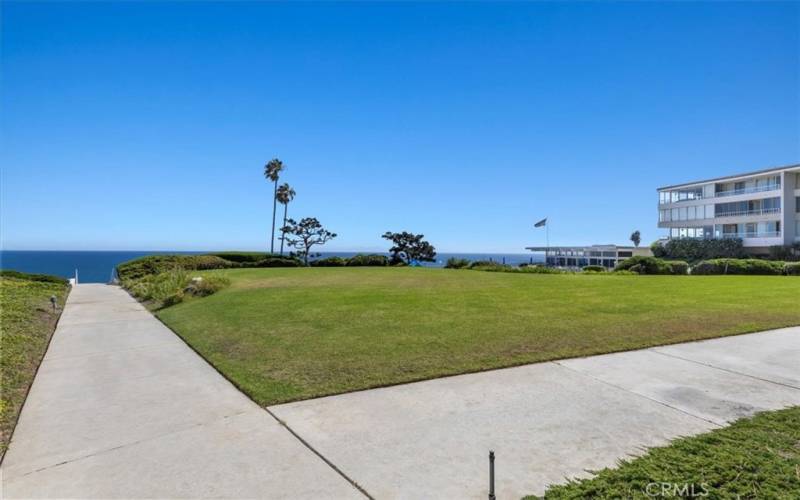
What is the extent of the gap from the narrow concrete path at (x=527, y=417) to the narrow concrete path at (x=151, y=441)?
323 mm

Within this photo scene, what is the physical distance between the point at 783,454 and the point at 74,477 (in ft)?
17.7

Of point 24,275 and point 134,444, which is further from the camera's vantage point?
point 24,275

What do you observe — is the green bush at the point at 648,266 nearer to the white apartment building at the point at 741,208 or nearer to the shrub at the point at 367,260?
the shrub at the point at 367,260

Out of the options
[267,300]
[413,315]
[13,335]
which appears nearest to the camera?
[13,335]

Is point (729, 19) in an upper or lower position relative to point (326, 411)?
upper

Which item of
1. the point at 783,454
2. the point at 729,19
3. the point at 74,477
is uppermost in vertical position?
the point at 729,19

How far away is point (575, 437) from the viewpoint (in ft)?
12.7

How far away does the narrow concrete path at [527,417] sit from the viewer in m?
3.29

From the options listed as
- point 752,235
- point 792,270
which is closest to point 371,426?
point 792,270

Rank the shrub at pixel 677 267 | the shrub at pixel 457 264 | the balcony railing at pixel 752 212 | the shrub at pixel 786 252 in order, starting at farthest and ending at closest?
the balcony railing at pixel 752 212, the shrub at pixel 786 252, the shrub at pixel 457 264, the shrub at pixel 677 267

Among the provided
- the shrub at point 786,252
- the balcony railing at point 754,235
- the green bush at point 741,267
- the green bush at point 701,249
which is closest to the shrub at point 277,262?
the green bush at point 741,267

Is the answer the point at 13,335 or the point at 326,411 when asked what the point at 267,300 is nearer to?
the point at 13,335

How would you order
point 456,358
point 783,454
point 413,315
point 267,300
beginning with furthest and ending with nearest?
point 267,300 < point 413,315 < point 456,358 < point 783,454

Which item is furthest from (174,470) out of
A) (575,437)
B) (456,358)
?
(456,358)
